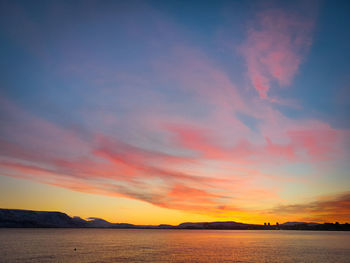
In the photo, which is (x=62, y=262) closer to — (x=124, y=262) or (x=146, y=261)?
(x=124, y=262)

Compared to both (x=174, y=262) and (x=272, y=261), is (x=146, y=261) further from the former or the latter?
(x=272, y=261)

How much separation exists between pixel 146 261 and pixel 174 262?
28.8 feet

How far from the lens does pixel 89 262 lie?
73.4 m

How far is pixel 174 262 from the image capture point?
75562mm

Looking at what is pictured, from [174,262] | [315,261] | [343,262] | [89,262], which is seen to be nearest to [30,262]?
[89,262]

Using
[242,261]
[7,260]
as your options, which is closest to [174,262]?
[242,261]

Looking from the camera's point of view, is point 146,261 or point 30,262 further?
point 146,261

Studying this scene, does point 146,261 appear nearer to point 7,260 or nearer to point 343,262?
point 7,260

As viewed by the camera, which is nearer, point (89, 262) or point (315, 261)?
point (89, 262)

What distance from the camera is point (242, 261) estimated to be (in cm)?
7875

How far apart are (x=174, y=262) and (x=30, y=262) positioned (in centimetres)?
4176

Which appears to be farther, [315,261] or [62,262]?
[315,261]

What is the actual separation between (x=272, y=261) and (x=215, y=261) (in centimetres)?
1833

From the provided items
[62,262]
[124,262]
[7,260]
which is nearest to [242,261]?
[124,262]
